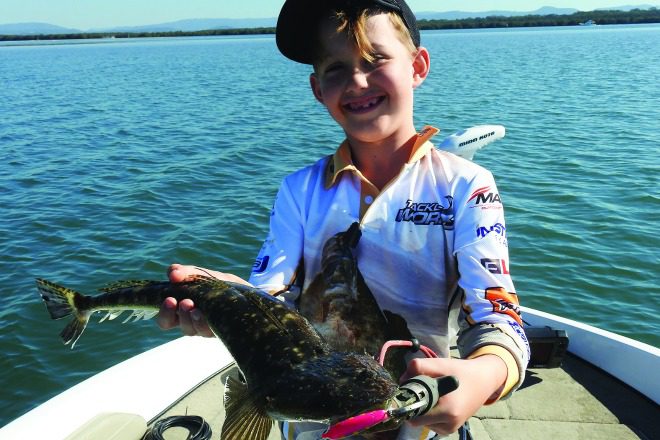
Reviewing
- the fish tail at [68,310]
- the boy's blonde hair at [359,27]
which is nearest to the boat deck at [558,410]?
the fish tail at [68,310]

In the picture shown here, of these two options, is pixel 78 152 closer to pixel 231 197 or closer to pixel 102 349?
pixel 231 197

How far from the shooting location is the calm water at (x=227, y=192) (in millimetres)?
9766

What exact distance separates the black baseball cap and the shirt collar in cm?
51

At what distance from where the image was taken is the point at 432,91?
3459 centimetres

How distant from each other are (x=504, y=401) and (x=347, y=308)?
121 inches

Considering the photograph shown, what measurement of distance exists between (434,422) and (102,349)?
8.34 meters

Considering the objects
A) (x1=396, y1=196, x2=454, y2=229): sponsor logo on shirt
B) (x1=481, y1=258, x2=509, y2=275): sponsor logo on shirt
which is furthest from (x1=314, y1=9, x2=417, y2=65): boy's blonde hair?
(x1=481, y1=258, x2=509, y2=275): sponsor logo on shirt

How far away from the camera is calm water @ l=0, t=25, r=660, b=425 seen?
9.77 m

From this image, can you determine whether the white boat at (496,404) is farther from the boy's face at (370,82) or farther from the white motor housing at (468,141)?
the boy's face at (370,82)

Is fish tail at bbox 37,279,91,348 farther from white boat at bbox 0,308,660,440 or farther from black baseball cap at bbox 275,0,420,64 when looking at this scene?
black baseball cap at bbox 275,0,420,64

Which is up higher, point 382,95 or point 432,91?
point 382,95

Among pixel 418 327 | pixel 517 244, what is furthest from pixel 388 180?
pixel 517 244

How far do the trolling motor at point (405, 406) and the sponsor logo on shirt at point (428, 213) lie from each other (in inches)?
42.5

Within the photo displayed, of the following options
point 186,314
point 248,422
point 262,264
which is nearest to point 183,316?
point 186,314
